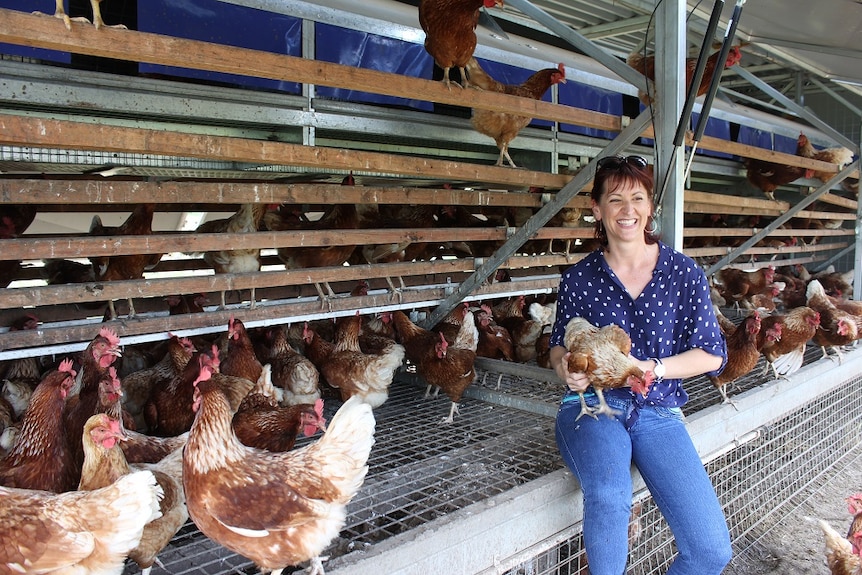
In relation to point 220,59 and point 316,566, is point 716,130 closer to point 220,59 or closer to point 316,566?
point 220,59

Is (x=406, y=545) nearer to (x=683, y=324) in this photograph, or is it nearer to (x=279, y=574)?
(x=279, y=574)

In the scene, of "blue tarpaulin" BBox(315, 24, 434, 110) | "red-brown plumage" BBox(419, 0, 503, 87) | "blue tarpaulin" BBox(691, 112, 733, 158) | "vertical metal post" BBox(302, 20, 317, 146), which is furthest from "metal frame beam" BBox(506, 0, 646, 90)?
"blue tarpaulin" BBox(691, 112, 733, 158)

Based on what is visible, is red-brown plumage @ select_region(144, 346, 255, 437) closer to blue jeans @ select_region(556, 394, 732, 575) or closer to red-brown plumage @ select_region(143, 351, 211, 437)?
red-brown plumage @ select_region(143, 351, 211, 437)

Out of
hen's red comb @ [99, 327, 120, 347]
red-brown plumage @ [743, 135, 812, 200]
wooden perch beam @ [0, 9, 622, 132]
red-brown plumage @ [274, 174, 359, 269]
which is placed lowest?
hen's red comb @ [99, 327, 120, 347]

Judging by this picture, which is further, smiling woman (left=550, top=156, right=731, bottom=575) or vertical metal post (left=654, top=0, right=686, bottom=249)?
vertical metal post (left=654, top=0, right=686, bottom=249)

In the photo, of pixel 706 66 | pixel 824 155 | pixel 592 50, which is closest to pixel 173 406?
pixel 592 50

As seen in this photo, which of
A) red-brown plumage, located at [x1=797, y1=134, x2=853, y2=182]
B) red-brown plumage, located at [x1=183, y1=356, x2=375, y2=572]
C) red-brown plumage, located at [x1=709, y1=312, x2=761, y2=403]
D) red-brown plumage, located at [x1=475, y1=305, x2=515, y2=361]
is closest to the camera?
red-brown plumage, located at [x1=183, y1=356, x2=375, y2=572]

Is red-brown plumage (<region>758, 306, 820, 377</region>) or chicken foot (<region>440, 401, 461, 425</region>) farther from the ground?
red-brown plumage (<region>758, 306, 820, 377</region>)

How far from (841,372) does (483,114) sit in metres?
3.14

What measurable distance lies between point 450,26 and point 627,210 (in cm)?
151

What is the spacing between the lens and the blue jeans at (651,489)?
1745 mm

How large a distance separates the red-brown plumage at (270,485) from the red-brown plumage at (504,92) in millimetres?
2286

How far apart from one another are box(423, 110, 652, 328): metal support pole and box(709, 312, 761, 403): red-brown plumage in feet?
4.12

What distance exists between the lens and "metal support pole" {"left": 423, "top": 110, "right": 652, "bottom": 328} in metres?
2.65
